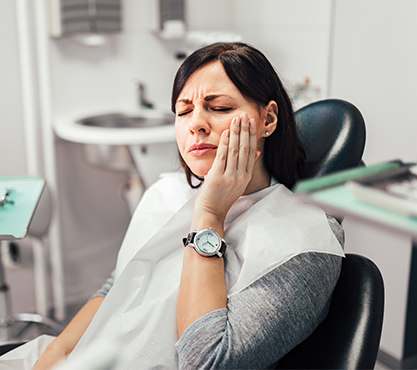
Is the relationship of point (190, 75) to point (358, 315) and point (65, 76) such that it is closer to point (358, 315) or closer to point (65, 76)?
point (358, 315)

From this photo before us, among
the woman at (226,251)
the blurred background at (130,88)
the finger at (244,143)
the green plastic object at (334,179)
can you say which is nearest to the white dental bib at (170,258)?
the woman at (226,251)

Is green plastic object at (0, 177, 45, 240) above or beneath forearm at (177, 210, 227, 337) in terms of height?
above

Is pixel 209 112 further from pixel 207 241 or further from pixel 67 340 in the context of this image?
pixel 67 340

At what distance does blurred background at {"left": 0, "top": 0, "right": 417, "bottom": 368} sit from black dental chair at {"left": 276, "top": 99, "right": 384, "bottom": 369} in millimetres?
693

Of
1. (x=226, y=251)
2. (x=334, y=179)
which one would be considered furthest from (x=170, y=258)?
(x=334, y=179)

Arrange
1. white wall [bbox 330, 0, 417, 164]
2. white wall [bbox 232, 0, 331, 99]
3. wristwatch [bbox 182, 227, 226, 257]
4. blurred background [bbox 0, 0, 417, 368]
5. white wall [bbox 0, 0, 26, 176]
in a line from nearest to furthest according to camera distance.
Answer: wristwatch [bbox 182, 227, 226, 257]
white wall [bbox 330, 0, 417, 164]
blurred background [bbox 0, 0, 417, 368]
white wall [bbox 0, 0, 26, 176]
white wall [bbox 232, 0, 331, 99]

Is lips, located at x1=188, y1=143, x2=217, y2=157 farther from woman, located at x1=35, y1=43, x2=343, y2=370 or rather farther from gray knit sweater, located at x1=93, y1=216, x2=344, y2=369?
gray knit sweater, located at x1=93, y1=216, x2=344, y2=369

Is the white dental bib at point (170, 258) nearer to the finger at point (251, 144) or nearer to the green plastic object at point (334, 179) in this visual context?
the finger at point (251, 144)

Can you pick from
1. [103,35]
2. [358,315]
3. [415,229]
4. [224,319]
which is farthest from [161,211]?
[103,35]

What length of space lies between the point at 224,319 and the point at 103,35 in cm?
180

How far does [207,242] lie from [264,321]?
205 mm

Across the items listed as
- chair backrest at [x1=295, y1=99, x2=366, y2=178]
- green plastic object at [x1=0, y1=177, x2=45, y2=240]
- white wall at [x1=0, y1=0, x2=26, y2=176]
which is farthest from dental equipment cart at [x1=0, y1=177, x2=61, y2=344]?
chair backrest at [x1=295, y1=99, x2=366, y2=178]

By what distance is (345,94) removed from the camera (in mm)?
2023

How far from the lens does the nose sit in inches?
39.4
